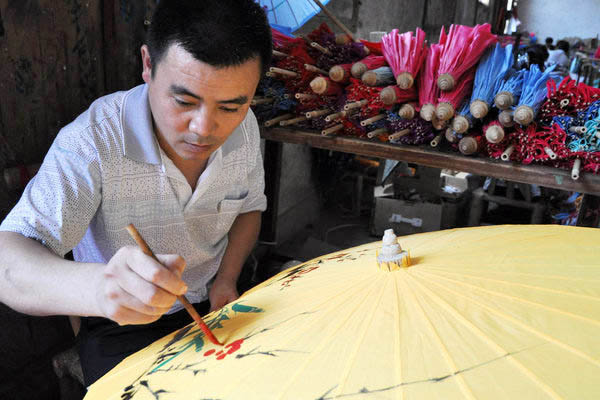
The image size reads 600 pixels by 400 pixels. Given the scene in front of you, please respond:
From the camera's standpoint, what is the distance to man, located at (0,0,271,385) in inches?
46.3

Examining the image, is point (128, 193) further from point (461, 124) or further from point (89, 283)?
point (461, 124)

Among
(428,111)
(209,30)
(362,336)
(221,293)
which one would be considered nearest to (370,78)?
(428,111)

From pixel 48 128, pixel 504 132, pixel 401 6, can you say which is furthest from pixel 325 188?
pixel 48 128

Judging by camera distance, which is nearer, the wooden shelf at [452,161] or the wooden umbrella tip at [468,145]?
the wooden shelf at [452,161]

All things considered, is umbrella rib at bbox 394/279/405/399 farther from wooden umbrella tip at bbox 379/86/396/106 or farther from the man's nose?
wooden umbrella tip at bbox 379/86/396/106

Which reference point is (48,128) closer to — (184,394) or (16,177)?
(16,177)

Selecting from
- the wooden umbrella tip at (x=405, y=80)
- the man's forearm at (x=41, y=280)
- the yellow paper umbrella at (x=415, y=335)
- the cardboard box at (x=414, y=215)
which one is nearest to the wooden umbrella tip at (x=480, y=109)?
the wooden umbrella tip at (x=405, y=80)

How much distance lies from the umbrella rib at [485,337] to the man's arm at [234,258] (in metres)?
1.19

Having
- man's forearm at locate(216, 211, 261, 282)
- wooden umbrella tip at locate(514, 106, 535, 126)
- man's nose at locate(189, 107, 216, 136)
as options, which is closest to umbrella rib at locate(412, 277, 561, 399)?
man's nose at locate(189, 107, 216, 136)

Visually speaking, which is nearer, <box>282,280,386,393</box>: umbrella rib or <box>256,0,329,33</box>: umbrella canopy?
<box>282,280,386,393</box>: umbrella rib

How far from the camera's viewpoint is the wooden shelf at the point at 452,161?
216 cm

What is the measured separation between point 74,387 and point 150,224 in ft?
3.21

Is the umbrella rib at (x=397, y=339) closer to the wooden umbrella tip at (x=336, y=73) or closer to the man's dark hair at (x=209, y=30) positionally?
the man's dark hair at (x=209, y=30)

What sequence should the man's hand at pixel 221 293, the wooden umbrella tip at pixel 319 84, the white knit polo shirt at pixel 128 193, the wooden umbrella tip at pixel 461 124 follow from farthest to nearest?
the wooden umbrella tip at pixel 319 84 < the wooden umbrella tip at pixel 461 124 < the man's hand at pixel 221 293 < the white knit polo shirt at pixel 128 193
